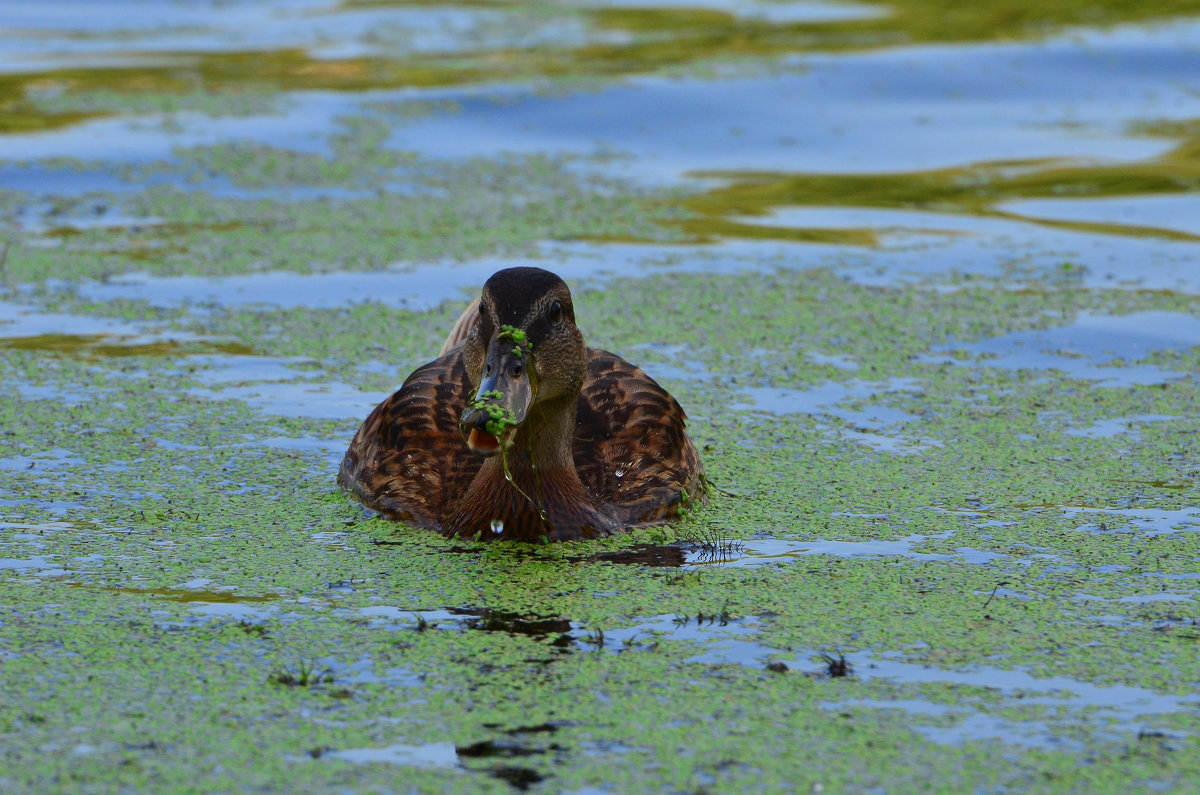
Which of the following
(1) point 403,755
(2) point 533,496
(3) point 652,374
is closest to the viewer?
(1) point 403,755

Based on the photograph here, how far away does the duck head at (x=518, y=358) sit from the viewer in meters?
5.82

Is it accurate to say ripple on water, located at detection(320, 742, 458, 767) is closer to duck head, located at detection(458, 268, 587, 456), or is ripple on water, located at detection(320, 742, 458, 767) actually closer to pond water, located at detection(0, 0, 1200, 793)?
pond water, located at detection(0, 0, 1200, 793)

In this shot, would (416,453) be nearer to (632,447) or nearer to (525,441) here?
(525,441)

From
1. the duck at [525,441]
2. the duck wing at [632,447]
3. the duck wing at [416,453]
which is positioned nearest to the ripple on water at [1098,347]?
the duck wing at [632,447]

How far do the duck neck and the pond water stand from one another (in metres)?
0.12

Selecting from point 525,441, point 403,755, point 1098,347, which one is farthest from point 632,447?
point 1098,347

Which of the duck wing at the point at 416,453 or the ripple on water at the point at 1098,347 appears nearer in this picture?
the duck wing at the point at 416,453

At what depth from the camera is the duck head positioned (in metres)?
5.82

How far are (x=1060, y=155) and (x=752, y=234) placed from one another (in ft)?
10.9

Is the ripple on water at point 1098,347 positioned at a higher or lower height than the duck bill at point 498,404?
lower

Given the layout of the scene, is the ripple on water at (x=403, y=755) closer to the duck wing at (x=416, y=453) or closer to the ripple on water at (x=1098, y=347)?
the duck wing at (x=416, y=453)

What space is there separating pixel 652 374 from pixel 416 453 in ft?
7.20

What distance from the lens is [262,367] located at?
8523 mm

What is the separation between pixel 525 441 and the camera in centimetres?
628
